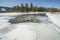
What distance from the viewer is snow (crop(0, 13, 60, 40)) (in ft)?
3.32

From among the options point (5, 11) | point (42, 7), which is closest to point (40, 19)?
point (42, 7)

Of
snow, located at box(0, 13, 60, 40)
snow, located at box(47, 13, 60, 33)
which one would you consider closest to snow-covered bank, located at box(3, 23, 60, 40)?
snow, located at box(0, 13, 60, 40)

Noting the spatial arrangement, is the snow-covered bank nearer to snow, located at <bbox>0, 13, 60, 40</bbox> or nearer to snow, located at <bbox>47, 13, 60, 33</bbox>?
snow, located at <bbox>0, 13, 60, 40</bbox>

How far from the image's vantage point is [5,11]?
1545 mm

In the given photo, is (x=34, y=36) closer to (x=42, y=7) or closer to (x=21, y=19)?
(x=21, y=19)

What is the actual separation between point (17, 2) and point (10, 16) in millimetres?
226

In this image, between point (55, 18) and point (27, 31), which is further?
point (55, 18)

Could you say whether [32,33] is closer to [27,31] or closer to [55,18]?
[27,31]

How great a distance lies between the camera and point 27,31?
44.2 inches

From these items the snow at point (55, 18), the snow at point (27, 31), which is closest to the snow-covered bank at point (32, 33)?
the snow at point (27, 31)

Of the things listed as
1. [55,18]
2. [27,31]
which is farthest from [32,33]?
[55,18]

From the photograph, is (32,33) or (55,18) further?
(55,18)

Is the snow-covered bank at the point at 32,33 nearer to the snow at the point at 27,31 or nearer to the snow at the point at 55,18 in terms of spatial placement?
the snow at the point at 27,31

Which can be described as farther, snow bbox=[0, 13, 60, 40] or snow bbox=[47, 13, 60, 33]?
snow bbox=[47, 13, 60, 33]
